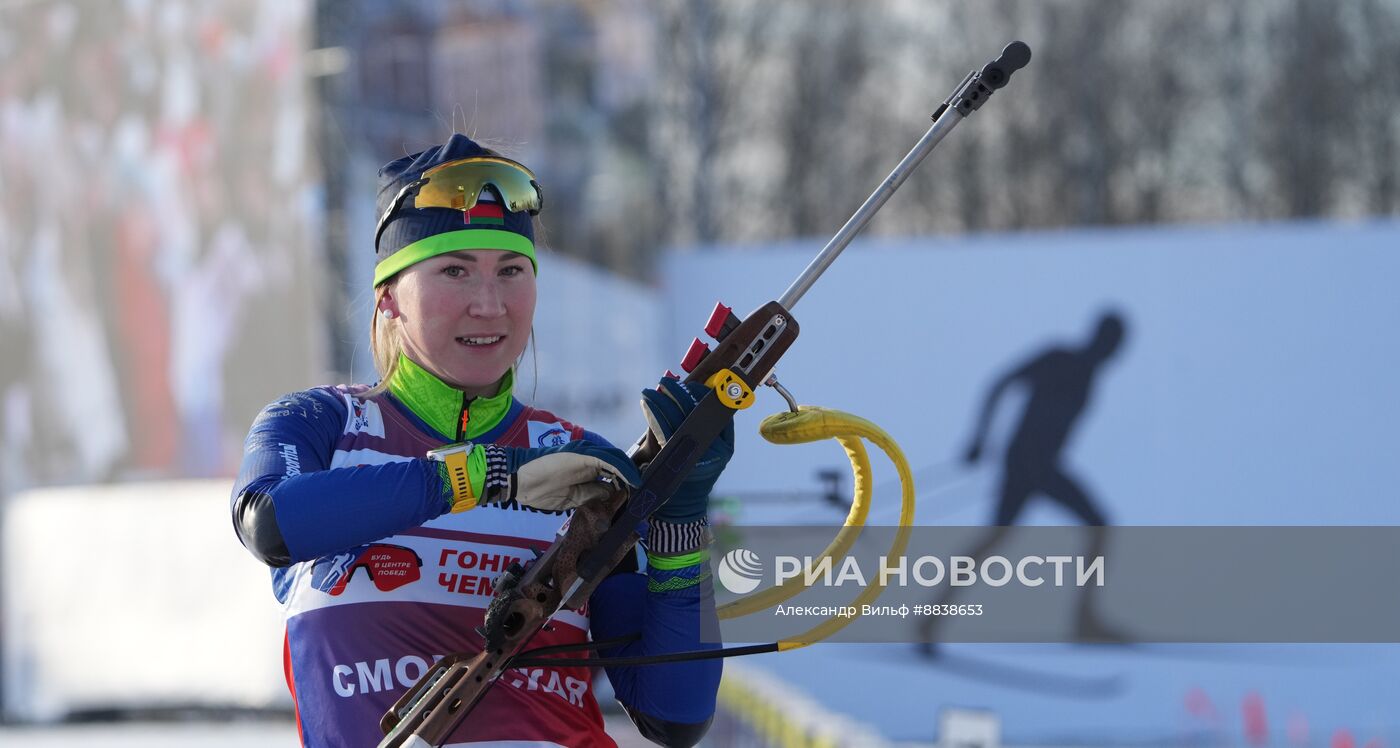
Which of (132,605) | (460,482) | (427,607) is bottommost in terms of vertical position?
(427,607)

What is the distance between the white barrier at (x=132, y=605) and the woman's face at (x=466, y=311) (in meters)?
8.00

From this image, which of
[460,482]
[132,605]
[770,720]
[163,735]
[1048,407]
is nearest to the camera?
[460,482]

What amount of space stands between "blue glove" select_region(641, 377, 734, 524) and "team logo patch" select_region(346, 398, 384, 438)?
0.42 m

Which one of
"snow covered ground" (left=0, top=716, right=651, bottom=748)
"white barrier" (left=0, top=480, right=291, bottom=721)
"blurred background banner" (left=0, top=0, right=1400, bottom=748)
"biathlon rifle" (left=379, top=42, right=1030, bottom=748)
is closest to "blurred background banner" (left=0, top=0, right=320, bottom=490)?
"blurred background banner" (left=0, top=0, right=1400, bottom=748)

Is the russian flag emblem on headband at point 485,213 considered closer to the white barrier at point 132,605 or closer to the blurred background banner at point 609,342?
the blurred background banner at point 609,342

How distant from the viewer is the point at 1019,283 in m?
7.96

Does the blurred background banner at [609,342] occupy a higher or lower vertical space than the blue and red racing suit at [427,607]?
higher

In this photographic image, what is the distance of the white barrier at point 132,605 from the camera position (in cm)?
998

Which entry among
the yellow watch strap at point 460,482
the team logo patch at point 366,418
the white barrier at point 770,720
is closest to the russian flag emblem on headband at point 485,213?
the team logo patch at point 366,418

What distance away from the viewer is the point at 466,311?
2.14 meters

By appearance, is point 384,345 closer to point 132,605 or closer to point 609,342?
point 609,342

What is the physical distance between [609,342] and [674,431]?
7715 mm

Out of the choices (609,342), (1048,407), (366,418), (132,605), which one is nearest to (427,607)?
(366,418)

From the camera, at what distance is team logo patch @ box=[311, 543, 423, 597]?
209cm
